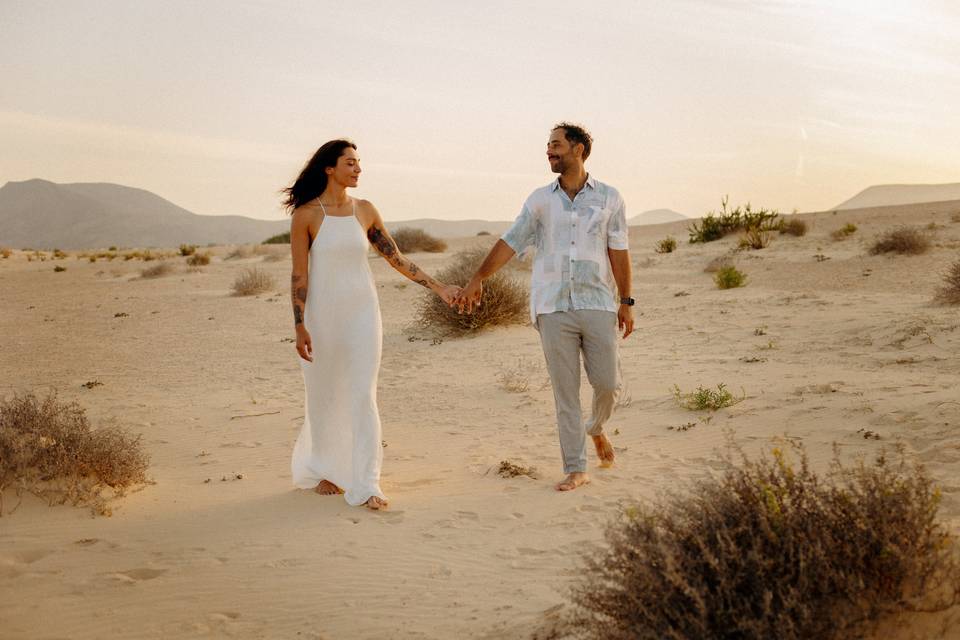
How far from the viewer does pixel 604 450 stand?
18.6 feet

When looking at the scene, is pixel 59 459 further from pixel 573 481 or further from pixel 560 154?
pixel 560 154

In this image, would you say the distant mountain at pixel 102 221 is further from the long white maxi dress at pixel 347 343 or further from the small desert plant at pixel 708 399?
the long white maxi dress at pixel 347 343

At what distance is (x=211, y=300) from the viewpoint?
18344 millimetres

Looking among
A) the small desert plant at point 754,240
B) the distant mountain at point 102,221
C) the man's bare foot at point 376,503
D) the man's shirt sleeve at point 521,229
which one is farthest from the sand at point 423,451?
the distant mountain at point 102,221

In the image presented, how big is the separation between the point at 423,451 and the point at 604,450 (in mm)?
1721

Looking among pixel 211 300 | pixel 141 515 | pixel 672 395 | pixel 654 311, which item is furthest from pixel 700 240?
pixel 141 515

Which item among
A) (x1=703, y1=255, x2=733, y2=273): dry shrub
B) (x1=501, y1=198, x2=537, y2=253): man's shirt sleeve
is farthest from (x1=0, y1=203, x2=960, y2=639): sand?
(x1=703, y1=255, x2=733, y2=273): dry shrub

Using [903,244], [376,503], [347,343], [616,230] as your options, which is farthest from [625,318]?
[903,244]

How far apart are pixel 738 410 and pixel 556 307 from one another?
2800 mm

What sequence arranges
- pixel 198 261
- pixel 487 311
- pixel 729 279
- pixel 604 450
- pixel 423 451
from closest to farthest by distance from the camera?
pixel 604 450
pixel 423 451
pixel 487 311
pixel 729 279
pixel 198 261

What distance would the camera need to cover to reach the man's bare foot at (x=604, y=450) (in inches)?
223

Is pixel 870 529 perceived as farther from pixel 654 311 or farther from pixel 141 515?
pixel 654 311

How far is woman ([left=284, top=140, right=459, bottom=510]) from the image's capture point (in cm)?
495

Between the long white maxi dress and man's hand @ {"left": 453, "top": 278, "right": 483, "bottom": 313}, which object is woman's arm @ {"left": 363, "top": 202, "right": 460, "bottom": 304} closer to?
man's hand @ {"left": 453, "top": 278, "right": 483, "bottom": 313}
